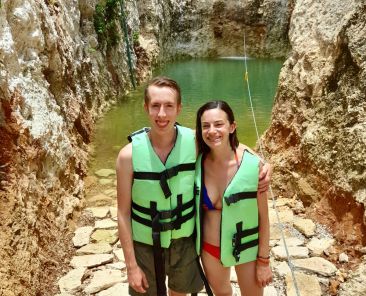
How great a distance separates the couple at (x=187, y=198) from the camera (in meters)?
2.41

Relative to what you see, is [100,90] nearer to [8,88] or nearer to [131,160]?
[8,88]

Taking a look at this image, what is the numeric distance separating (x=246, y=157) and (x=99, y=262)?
8.62 feet

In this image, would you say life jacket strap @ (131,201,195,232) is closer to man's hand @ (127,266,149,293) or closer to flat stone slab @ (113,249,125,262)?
man's hand @ (127,266,149,293)

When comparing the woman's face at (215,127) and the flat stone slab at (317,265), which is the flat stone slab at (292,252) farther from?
the woman's face at (215,127)

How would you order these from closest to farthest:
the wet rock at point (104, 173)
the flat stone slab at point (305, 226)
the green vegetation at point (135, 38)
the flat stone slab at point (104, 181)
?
the flat stone slab at point (305, 226), the flat stone slab at point (104, 181), the wet rock at point (104, 173), the green vegetation at point (135, 38)

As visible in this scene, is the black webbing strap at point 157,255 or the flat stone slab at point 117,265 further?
the flat stone slab at point 117,265

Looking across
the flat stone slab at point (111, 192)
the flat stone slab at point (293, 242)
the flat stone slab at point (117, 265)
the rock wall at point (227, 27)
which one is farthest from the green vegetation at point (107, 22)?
the rock wall at point (227, 27)

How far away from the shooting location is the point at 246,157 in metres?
2.51

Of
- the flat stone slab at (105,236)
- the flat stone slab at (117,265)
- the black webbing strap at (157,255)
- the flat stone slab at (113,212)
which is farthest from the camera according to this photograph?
the flat stone slab at (113,212)

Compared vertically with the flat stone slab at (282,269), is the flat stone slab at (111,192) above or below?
below

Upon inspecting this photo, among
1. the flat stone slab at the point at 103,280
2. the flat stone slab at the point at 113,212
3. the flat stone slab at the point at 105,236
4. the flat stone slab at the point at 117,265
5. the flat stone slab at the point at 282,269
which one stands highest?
the flat stone slab at the point at 282,269

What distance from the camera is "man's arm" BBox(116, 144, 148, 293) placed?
7.91ft

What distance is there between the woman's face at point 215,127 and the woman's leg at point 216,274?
764 mm

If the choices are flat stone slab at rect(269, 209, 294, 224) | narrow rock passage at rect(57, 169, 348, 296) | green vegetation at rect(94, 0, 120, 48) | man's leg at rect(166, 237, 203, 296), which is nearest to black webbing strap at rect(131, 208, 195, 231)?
man's leg at rect(166, 237, 203, 296)
